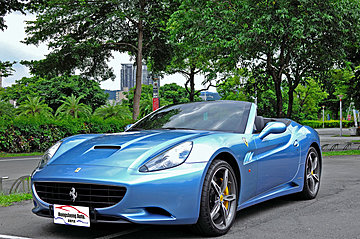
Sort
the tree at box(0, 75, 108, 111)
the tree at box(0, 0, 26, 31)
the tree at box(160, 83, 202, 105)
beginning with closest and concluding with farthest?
the tree at box(0, 0, 26, 31) → the tree at box(0, 75, 108, 111) → the tree at box(160, 83, 202, 105)

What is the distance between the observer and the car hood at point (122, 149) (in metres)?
4.31

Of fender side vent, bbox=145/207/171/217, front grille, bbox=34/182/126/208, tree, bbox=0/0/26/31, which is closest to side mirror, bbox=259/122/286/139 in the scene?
fender side vent, bbox=145/207/171/217

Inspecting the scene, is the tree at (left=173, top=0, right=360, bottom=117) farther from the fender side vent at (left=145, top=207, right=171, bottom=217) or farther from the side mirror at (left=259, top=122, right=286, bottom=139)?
the fender side vent at (left=145, top=207, right=171, bottom=217)

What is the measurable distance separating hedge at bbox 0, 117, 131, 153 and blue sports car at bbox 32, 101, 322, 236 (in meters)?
17.1

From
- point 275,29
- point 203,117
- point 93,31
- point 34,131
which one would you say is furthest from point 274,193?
point 93,31

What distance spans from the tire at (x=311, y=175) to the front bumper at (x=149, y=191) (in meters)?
2.95

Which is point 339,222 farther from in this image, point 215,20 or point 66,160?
point 215,20

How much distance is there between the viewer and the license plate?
412cm

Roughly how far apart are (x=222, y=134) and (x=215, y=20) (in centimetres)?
1536

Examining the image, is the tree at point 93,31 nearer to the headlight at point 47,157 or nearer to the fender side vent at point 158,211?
the headlight at point 47,157

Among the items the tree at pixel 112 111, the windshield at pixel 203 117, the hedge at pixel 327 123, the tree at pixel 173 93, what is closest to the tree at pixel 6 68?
the tree at pixel 112 111

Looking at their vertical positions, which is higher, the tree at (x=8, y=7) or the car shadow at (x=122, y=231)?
the tree at (x=8, y=7)

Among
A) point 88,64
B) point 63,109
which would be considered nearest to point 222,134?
point 88,64

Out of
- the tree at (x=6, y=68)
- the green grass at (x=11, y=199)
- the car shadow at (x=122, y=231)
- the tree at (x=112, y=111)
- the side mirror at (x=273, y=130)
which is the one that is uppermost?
the tree at (x=6, y=68)
